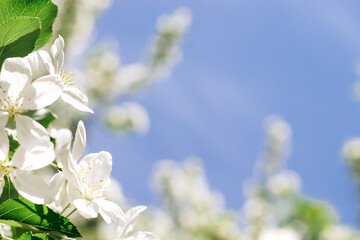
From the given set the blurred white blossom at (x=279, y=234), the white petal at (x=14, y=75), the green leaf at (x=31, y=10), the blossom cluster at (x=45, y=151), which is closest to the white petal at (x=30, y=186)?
the blossom cluster at (x=45, y=151)

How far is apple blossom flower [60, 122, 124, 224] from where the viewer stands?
53 cm

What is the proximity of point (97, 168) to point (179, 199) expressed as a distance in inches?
301

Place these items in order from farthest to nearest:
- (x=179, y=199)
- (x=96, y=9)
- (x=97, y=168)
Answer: (x=179, y=199), (x=96, y=9), (x=97, y=168)

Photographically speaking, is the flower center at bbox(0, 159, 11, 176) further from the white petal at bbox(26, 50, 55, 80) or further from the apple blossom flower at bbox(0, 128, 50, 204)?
the white petal at bbox(26, 50, 55, 80)

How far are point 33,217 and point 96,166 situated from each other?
0.47 ft

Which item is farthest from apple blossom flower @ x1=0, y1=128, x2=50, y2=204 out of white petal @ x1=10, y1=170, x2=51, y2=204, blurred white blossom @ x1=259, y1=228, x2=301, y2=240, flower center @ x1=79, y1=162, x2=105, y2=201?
A: blurred white blossom @ x1=259, y1=228, x2=301, y2=240

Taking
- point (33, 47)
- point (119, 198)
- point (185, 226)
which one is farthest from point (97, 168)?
point (185, 226)

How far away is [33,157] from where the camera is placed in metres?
0.47

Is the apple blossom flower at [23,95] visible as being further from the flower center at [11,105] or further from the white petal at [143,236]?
the white petal at [143,236]

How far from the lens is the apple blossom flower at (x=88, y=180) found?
533 millimetres

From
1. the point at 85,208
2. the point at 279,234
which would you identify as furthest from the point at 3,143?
the point at 279,234

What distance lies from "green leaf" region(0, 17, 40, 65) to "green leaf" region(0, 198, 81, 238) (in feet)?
0.65

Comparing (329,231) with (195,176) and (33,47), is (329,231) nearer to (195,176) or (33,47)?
(195,176)

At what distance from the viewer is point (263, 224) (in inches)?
306
